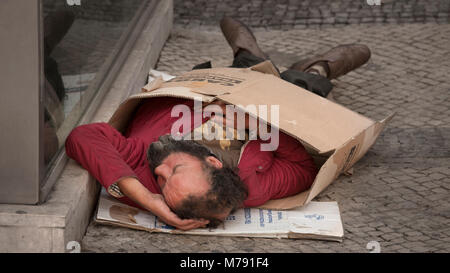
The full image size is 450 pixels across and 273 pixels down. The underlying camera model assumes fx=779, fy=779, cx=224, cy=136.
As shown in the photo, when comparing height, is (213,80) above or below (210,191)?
above

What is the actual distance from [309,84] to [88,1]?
1.41 m

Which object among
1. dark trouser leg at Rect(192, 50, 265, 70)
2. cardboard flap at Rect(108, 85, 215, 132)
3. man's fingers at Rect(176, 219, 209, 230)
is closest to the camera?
man's fingers at Rect(176, 219, 209, 230)

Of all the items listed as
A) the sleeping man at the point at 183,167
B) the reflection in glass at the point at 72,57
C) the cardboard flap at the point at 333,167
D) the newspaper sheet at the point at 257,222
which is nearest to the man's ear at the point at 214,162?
the sleeping man at the point at 183,167

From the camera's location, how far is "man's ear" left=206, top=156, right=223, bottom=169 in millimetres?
3516

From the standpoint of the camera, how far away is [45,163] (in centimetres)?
341

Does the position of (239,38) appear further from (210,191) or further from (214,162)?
(210,191)

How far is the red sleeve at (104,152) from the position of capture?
3562 mm

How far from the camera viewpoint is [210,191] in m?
3.42

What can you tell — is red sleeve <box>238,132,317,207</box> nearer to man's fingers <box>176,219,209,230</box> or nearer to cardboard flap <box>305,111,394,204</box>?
cardboard flap <box>305,111,394,204</box>

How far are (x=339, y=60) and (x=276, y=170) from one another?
1742mm

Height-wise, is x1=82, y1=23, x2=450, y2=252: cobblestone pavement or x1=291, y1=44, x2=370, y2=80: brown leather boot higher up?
x1=291, y1=44, x2=370, y2=80: brown leather boot

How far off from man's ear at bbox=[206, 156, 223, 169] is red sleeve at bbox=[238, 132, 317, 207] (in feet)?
0.69

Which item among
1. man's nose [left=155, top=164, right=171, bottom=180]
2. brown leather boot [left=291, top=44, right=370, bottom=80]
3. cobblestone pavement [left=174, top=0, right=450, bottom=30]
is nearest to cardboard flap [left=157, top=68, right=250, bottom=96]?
man's nose [left=155, top=164, right=171, bottom=180]

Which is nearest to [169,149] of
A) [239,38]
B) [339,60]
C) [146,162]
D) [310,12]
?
[146,162]
